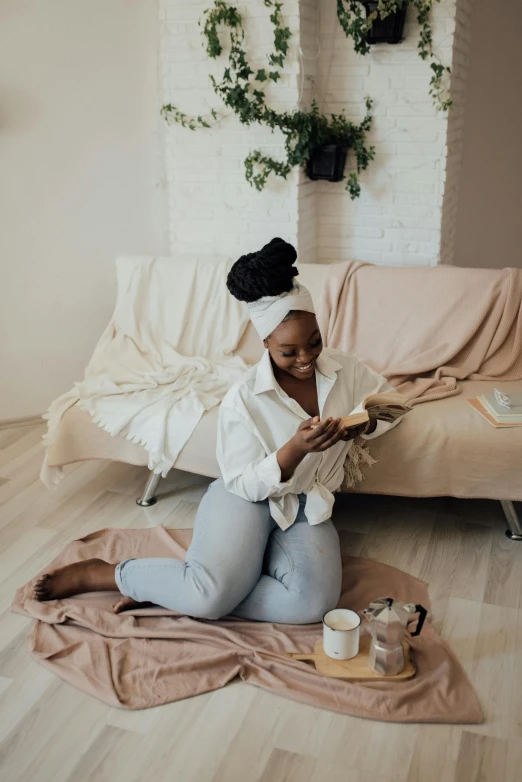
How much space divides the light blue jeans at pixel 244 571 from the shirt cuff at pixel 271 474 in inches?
5.1

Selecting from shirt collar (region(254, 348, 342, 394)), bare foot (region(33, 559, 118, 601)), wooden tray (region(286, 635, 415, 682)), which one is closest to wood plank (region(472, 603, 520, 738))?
wooden tray (region(286, 635, 415, 682))

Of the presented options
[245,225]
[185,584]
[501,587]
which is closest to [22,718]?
[185,584]

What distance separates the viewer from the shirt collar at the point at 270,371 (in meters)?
1.94

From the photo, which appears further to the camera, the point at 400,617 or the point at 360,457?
the point at 360,457

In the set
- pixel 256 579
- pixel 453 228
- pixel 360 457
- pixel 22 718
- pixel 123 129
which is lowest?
pixel 22 718

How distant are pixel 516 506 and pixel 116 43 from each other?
248 centimetres

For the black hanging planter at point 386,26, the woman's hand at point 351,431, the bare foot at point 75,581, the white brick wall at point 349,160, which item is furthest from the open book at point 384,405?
the black hanging planter at point 386,26

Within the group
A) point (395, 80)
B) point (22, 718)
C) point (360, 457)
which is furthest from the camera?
point (395, 80)

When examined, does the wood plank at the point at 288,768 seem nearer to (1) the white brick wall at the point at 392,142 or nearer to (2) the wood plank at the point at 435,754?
(2) the wood plank at the point at 435,754

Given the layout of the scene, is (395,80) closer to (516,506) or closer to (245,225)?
(245,225)

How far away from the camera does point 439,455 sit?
90.0 inches

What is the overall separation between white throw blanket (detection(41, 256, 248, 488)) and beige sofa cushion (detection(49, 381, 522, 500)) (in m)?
0.12

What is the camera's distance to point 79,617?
198 centimetres

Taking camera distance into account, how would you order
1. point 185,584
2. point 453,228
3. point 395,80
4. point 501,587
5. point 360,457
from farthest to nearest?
1. point 453,228
2. point 395,80
3. point 360,457
4. point 501,587
5. point 185,584
